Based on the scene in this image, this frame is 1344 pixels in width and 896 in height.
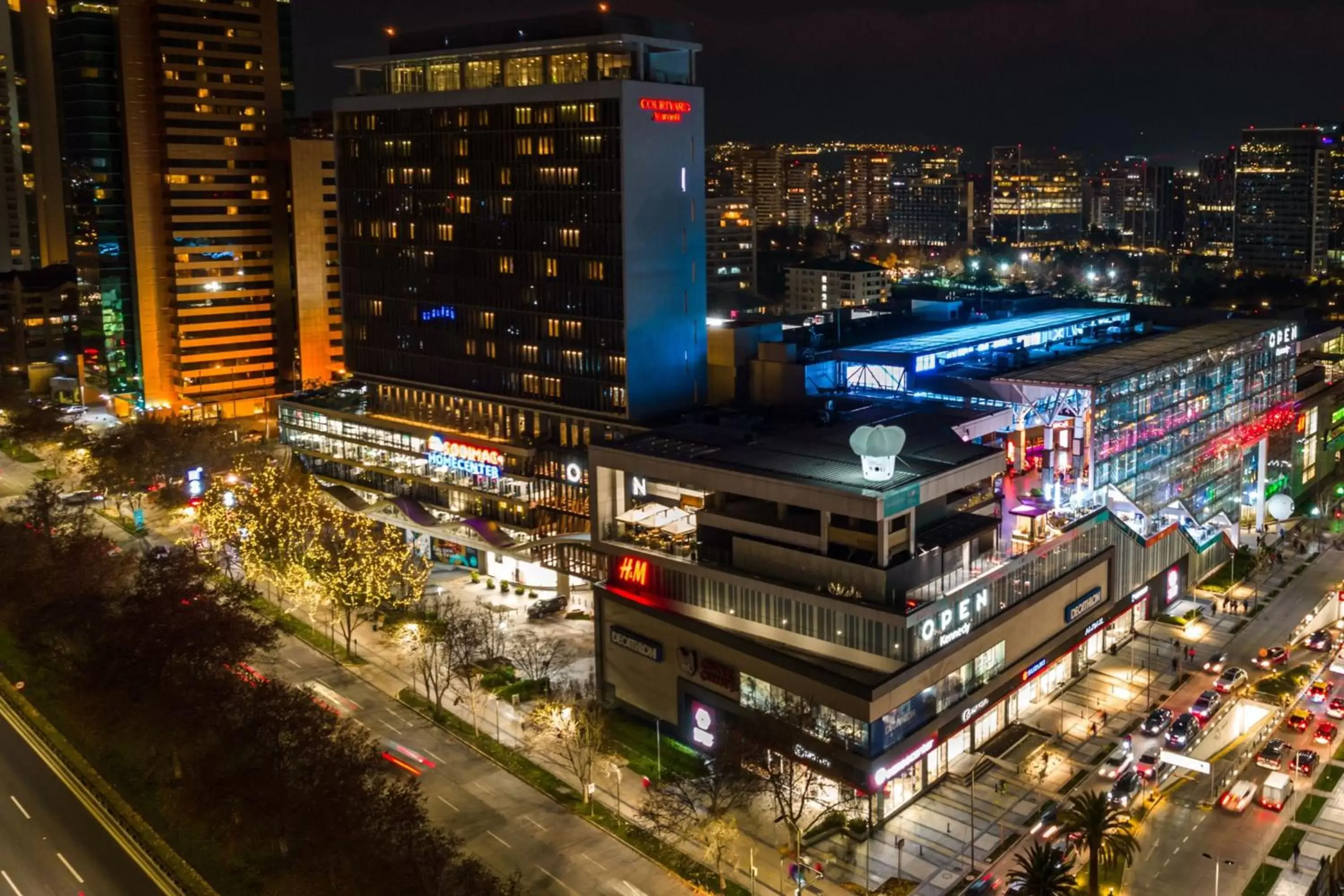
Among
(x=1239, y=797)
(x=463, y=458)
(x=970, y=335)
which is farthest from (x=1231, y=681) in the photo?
(x=463, y=458)

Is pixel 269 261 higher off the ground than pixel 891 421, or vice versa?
pixel 269 261

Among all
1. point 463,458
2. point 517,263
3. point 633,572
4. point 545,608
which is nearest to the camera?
point 633,572

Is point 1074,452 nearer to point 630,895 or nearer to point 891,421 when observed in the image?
point 891,421

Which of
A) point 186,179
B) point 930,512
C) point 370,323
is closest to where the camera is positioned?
point 930,512

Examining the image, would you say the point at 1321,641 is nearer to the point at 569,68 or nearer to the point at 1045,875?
the point at 1045,875

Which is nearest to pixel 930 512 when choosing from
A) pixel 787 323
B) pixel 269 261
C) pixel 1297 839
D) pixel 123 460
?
pixel 1297 839

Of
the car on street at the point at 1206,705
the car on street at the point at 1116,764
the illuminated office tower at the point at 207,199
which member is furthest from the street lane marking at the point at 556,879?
the illuminated office tower at the point at 207,199
